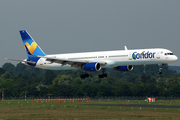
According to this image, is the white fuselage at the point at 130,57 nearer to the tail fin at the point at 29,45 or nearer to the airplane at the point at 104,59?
the airplane at the point at 104,59

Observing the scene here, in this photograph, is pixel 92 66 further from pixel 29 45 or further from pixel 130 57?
pixel 29 45

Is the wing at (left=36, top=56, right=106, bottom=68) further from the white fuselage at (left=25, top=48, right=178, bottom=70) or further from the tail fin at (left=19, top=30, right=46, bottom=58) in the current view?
the tail fin at (left=19, top=30, right=46, bottom=58)

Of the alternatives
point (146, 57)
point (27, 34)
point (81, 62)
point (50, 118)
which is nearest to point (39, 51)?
point (27, 34)

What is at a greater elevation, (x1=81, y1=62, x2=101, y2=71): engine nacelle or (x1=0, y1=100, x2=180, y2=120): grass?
(x1=81, y1=62, x2=101, y2=71): engine nacelle

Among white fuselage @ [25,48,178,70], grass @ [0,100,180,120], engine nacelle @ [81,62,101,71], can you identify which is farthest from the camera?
engine nacelle @ [81,62,101,71]

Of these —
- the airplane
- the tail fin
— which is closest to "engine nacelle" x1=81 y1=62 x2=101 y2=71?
the airplane

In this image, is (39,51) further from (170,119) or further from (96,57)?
(170,119)

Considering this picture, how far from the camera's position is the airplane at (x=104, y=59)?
6556 centimetres

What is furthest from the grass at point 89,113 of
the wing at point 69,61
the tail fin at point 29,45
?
the tail fin at point 29,45

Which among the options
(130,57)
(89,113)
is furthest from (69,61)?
A: (130,57)

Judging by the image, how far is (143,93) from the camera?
487ft

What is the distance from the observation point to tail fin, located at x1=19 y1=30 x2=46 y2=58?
82.9 m

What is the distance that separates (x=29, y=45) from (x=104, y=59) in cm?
2271

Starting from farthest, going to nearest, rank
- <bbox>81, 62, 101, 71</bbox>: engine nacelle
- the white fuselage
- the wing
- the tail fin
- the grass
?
the tail fin
the wing
<bbox>81, 62, 101, 71</bbox>: engine nacelle
the grass
the white fuselage
